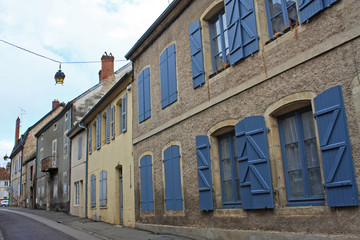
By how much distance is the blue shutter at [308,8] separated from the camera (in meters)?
5.70

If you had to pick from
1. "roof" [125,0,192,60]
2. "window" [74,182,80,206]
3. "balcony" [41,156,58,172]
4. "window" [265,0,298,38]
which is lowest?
"window" [74,182,80,206]

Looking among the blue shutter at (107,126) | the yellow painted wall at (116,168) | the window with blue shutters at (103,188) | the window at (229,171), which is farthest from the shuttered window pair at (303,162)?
the window with blue shutters at (103,188)

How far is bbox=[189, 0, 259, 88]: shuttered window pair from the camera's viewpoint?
7.23m

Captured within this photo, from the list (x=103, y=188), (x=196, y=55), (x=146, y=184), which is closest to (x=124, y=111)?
(x=146, y=184)

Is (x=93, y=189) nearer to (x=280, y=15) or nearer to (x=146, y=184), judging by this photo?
(x=146, y=184)

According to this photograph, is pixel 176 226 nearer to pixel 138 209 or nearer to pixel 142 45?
pixel 138 209

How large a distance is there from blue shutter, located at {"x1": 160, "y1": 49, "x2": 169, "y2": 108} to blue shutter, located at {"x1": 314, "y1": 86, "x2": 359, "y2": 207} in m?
5.47

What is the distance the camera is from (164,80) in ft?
34.7

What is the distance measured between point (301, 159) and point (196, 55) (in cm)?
403

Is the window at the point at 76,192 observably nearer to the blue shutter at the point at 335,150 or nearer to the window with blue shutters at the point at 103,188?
the window with blue shutters at the point at 103,188

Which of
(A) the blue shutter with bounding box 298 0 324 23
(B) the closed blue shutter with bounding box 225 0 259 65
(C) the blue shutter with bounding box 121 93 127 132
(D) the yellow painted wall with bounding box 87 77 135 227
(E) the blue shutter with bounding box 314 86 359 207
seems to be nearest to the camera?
(E) the blue shutter with bounding box 314 86 359 207

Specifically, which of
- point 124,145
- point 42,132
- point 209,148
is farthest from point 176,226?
point 42,132

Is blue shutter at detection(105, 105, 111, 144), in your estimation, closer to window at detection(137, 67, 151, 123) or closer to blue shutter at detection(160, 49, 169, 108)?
window at detection(137, 67, 151, 123)

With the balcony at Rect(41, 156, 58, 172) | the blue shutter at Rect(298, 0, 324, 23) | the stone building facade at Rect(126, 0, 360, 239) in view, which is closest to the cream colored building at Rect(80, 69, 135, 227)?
the stone building facade at Rect(126, 0, 360, 239)
